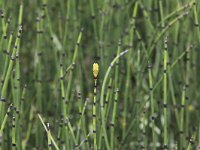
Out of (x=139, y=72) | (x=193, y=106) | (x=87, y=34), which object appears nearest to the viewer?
(x=139, y=72)

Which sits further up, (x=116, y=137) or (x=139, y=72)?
(x=139, y=72)

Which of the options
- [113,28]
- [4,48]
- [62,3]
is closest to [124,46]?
[113,28]

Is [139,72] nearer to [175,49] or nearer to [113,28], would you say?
[175,49]

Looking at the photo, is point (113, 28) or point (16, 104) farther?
point (113, 28)

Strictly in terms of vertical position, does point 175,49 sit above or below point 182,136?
above

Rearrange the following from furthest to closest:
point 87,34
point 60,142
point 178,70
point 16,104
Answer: point 87,34 < point 178,70 < point 60,142 < point 16,104

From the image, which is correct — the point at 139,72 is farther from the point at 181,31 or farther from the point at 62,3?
the point at 62,3

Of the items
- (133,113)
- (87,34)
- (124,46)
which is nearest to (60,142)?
(133,113)

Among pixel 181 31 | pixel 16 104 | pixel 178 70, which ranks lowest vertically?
pixel 16 104

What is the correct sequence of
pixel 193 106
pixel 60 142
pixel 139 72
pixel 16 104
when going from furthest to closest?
pixel 193 106 → pixel 139 72 → pixel 60 142 → pixel 16 104
